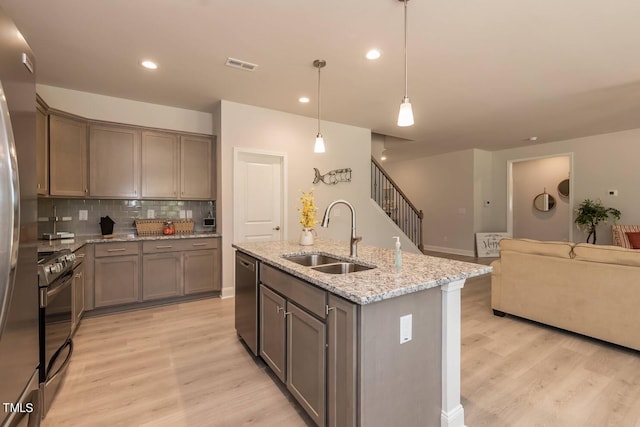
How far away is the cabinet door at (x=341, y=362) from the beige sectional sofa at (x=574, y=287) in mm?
2710

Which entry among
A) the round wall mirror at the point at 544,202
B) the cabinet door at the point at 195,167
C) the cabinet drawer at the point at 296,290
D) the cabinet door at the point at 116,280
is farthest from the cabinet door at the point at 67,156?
→ the round wall mirror at the point at 544,202

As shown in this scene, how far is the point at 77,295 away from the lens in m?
3.05

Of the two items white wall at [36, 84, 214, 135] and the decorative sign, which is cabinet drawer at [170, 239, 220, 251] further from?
the decorative sign

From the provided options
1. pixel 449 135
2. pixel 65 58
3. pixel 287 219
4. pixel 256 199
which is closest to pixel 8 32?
pixel 65 58

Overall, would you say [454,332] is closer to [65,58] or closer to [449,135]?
[65,58]

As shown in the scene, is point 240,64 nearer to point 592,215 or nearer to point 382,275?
point 382,275

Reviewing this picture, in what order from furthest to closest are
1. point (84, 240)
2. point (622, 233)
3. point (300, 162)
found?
point (622, 233) → point (300, 162) → point (84, 240)

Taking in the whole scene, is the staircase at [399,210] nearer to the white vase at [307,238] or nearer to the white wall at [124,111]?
the white wall at [124,111]

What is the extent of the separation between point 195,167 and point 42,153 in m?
1.64

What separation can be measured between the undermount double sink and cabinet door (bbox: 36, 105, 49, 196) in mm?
2792

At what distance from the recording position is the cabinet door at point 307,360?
1.63m

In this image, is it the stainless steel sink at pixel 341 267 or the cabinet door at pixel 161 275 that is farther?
the cabinet door at pixel 161 275

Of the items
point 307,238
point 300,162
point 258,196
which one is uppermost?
point 300,162

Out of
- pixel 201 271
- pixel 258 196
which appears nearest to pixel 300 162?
pixel 258 196
